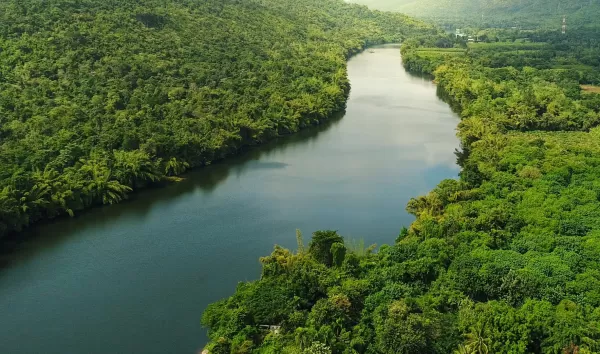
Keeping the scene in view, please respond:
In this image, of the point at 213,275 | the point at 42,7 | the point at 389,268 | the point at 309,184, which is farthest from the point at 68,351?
the point at 42,7

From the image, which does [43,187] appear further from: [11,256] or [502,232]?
[502,232]

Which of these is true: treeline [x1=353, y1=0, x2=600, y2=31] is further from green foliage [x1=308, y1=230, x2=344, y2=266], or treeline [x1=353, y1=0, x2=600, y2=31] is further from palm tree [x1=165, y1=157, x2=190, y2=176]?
green foliage [x1=308, y1=230, x2=344, y2=266]

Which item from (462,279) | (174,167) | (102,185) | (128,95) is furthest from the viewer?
(128,95)

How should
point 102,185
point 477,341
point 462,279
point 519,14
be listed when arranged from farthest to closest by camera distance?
point 519,14, point 102,185, point 462,279, point 477,341

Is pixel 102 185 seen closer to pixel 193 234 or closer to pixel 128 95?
pixel 193 234

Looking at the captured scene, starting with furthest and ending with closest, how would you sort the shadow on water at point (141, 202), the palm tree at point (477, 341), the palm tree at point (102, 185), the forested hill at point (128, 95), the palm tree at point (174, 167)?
the palm tree at point (174, 167), the forested hill at point (128, 95), the palm tree at point (102, 185), the shadow on water at point (141, 202), the palm tree at point (477, 341)

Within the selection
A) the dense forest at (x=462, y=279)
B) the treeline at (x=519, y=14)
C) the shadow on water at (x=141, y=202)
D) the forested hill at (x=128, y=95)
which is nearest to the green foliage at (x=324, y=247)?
the dense forest at (x=462, y=279)

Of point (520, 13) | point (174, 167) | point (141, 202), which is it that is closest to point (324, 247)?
point (141, 202)

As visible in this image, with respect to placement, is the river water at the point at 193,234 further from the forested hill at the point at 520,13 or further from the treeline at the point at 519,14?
the forested hill at the point at 520,13
